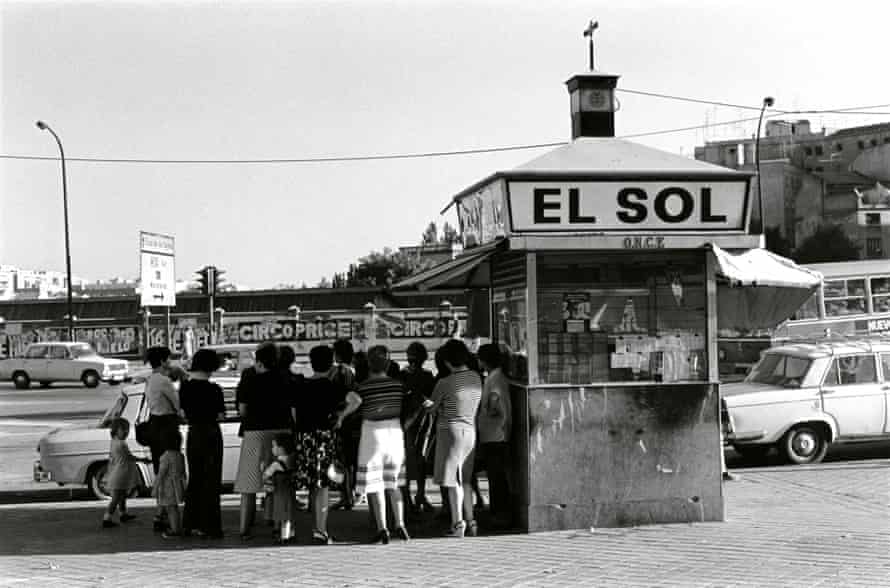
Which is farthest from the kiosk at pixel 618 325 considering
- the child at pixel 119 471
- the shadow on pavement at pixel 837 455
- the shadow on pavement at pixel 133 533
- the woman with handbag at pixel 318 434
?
the shadow on pavement at pixel 837 455

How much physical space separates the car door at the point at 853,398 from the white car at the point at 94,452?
7.68 meters

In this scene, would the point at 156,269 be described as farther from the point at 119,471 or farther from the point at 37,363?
the point at 119,471

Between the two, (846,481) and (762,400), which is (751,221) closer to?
(846,481)

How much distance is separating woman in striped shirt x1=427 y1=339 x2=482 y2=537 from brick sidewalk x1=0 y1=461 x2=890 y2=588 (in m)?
0.36

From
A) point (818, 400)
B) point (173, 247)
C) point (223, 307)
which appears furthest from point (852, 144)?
point (818, 400)

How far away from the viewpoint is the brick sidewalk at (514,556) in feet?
25.2

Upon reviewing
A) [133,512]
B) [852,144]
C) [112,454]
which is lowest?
[133,512]

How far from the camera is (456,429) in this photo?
9.33 meters

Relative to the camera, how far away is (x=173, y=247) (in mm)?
35812

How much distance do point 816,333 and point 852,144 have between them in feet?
296

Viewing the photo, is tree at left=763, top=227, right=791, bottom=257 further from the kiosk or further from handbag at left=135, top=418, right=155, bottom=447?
handbag at left=135, top=418, right=155, bottom=447

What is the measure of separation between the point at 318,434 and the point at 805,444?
8.04 meters

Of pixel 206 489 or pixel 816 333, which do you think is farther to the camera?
pixel 816 333

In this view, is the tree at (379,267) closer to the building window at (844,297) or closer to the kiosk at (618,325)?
the building window at (844,297)
